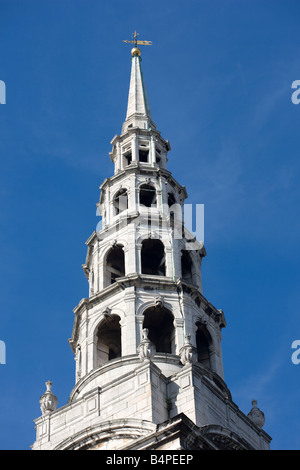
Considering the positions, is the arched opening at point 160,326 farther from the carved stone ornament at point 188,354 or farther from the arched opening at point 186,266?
the arched opening at point 186,266

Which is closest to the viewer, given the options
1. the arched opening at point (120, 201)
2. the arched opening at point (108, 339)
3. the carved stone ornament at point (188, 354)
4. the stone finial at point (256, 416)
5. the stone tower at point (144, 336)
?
the stone tower at point (144, 336)

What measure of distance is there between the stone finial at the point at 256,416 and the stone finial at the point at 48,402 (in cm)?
897

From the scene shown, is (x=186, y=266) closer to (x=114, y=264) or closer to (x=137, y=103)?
(x=114, y=264)

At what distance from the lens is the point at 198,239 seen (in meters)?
56.5

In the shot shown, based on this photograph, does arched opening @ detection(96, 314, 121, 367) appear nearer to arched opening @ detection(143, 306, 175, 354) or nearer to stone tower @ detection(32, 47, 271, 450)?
stone tower @ detection(32, 47, 271, 450)

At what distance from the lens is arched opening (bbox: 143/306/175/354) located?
4966cm

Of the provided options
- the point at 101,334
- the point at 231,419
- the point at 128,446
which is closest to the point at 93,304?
the point at 101,334

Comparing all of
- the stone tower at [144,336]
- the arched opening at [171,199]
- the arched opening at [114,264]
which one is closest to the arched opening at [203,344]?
the stone tower at [144,336]

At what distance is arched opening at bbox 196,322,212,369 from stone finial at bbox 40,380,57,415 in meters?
7.75

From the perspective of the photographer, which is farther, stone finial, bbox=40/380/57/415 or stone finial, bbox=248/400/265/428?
stone finial, bbox=248/400/265/428

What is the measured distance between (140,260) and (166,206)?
5.01 m

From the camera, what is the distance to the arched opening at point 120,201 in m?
56.9

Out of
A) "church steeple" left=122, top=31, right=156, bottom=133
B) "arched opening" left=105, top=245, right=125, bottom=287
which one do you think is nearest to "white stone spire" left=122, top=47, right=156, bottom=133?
"church steeple" left=122, top=31, right=156, bottom=133

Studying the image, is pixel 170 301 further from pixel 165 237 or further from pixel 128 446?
pixel 128 446
